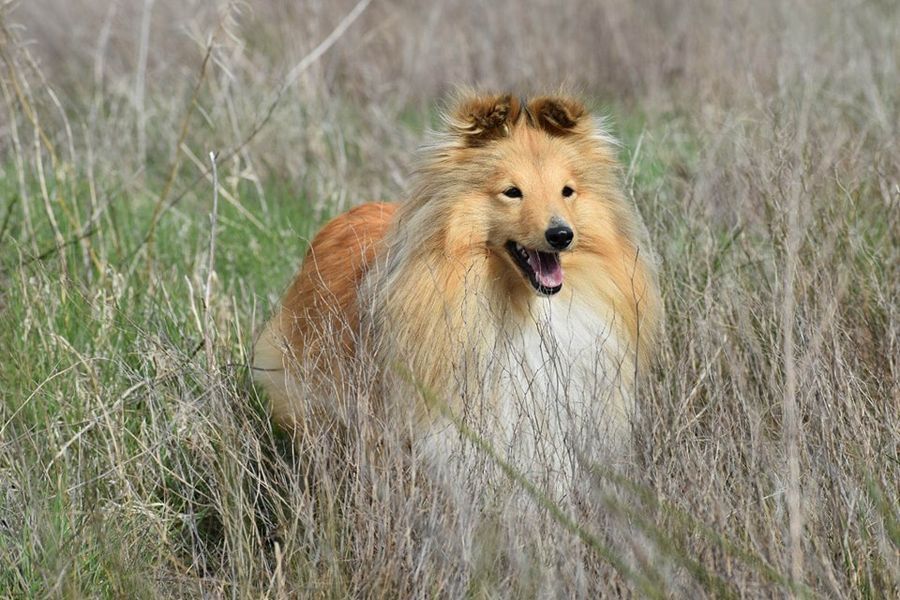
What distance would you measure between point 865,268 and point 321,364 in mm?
1853

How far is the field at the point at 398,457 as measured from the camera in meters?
2.75

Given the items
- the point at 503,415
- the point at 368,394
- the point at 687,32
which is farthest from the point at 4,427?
the point at 687,32

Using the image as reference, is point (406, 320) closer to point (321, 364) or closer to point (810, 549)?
point (321, 364)

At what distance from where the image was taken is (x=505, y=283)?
11.6ft

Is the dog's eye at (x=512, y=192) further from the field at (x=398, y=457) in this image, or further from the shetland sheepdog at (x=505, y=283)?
the field at (x=398, y=457)

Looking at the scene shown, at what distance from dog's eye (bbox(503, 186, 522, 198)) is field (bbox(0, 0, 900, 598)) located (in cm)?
57

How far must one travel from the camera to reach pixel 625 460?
299 cm

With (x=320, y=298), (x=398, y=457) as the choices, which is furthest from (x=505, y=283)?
(x=398, y=457)

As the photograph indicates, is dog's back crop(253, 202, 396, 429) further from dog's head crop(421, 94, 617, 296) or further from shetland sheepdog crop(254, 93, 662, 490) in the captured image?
dog's head crop(421, 94, 617, 296)

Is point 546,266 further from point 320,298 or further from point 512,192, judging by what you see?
point 320,298

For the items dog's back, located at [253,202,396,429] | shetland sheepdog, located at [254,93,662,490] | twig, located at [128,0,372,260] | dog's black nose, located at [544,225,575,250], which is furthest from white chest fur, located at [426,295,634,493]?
twig, located at [128,0,372,260]

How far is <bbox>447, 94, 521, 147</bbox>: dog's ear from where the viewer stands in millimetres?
3502

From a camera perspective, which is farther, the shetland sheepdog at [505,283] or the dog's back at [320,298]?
the dog's back at [320,298]

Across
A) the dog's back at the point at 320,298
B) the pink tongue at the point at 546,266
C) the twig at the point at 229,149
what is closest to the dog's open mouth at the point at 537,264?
the pink tongue at the point at 546,266
